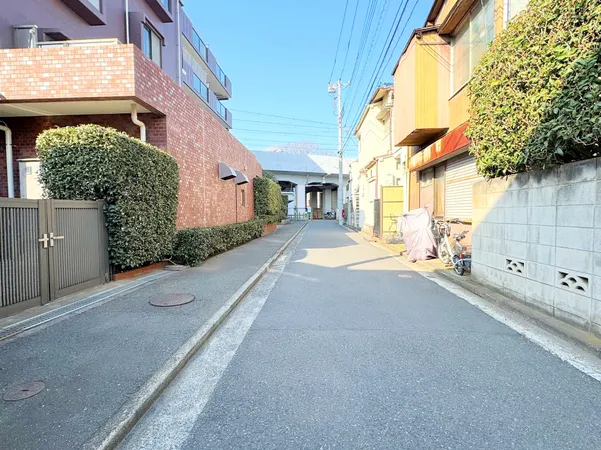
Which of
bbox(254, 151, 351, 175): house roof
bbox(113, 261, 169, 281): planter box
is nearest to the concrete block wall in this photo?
bbox(113, 261, 169, 281): planter box

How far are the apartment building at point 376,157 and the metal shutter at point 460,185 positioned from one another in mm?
4736

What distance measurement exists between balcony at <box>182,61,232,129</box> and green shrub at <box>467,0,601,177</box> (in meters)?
14.9

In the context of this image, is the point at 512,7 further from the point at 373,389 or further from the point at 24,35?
the point at 24,35

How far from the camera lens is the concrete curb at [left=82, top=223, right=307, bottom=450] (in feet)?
6.81

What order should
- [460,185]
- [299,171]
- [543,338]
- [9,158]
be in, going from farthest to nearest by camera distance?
[299,171], [460,185], [9,158], [543,338]

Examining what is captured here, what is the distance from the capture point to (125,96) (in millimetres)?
6633

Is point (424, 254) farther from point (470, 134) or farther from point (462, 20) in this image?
point (462, 20)

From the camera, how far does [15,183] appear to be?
814 cm

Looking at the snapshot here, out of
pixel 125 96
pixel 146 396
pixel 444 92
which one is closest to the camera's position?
pixel 146 396

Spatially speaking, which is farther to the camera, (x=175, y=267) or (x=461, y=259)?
(x=175, y=267)

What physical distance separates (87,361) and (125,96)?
18.2 ft

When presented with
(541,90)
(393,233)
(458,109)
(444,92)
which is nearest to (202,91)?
(393,233)

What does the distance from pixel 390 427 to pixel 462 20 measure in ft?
32.9

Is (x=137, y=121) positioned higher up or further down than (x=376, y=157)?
further down
